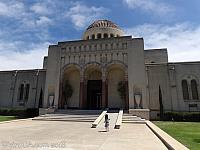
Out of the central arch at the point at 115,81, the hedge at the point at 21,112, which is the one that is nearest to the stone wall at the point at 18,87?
the hedge at the point at 21,112

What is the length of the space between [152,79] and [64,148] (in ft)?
62.1

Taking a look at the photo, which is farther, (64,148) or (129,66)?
(129,66)

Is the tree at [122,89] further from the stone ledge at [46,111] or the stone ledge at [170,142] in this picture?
the stone ledge at [170,142]

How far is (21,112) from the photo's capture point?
2389cm

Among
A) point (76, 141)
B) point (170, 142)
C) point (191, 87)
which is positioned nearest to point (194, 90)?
point (191, 87)

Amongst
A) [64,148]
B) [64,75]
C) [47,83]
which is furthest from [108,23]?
[64,148]

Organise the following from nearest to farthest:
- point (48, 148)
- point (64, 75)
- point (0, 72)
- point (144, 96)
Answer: point (48, 148) → point (144, 96) → point (64, 75) → point (0, 72)

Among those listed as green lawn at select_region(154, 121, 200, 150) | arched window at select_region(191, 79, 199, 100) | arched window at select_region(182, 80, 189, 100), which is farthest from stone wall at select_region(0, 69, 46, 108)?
arched window at select_region(191, 79, 199, 100)

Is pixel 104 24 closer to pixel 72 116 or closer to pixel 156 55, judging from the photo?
pixel 156 55

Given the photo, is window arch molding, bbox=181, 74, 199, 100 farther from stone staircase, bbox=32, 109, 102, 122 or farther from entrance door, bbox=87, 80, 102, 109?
stone staircase, bbox=32, 109, 102, 122

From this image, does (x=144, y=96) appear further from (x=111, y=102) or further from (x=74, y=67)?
(x=74, y=67)

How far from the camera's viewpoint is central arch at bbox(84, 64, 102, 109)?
24305 mm

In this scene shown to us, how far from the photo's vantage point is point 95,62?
912 inches

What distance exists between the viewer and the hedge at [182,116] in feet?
63.6
